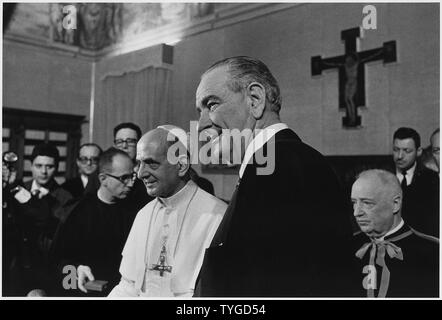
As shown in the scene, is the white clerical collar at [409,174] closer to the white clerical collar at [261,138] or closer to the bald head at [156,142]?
the white clerical collar at [261,138]

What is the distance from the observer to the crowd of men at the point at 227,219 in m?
1.58

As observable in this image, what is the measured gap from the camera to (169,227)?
2.13 meters

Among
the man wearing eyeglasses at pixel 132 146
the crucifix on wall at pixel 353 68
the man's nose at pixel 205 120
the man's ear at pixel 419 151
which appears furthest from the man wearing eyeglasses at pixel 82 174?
the man's ear at pixel 419 151

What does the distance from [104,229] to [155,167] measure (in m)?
0.60

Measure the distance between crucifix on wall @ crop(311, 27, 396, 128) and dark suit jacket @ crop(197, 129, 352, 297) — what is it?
129 centimetres

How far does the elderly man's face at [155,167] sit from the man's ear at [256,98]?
550 mm

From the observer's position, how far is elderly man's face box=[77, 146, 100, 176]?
260 centimetres

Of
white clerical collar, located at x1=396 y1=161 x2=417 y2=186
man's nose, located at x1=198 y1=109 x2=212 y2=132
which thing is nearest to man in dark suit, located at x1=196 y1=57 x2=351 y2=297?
man's nose, located at x1=198 y1=109 x2=212 y2=132

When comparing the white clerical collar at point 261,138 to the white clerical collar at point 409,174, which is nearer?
the white clerical collar at point 261,138

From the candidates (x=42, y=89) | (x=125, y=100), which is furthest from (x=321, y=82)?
(x=42, y=89)

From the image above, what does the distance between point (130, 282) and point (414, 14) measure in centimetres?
222

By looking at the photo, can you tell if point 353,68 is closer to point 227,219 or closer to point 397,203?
point 397,203

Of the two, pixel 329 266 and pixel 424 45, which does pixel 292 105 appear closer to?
pixel 424 45
